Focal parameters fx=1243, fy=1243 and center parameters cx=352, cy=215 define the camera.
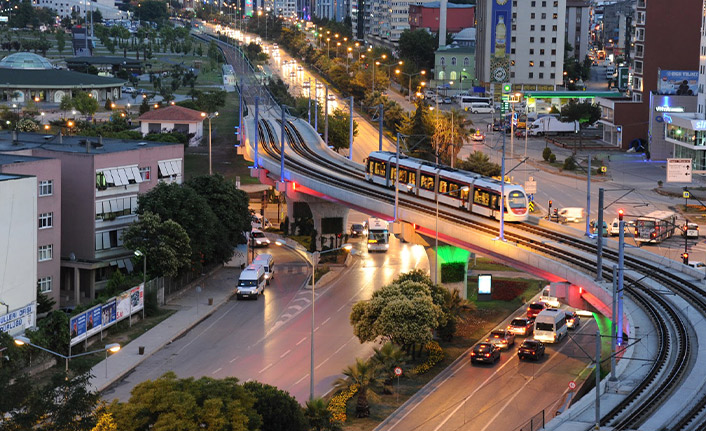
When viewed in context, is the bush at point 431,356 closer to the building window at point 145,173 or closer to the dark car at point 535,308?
the dark car at point 535,308

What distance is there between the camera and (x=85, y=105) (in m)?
151

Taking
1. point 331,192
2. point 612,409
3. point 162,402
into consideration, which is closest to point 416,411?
point 612,409

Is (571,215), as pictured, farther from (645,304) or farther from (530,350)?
(645,304)

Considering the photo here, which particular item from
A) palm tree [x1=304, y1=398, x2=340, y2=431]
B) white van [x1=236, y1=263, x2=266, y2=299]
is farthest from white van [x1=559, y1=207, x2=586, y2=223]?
palm tree [x1=304, y1=398, x2=340, y2=431]

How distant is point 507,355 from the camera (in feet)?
202

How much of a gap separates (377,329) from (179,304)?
16845 mm

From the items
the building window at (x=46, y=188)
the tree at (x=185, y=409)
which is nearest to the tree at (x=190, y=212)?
the building window at (x=46, y=188)

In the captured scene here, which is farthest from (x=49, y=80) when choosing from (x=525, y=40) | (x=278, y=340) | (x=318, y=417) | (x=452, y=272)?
(x=318, y=417)

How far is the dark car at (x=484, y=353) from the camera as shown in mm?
59500

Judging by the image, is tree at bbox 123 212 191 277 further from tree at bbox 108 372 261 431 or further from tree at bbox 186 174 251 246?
tree at bbox 108 372 261 431

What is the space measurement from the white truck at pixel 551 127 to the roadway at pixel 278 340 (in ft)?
238

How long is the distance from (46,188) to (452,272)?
77.1 ft

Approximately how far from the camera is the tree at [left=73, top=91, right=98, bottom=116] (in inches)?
5950

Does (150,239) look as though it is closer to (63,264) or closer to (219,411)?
(63,264)
